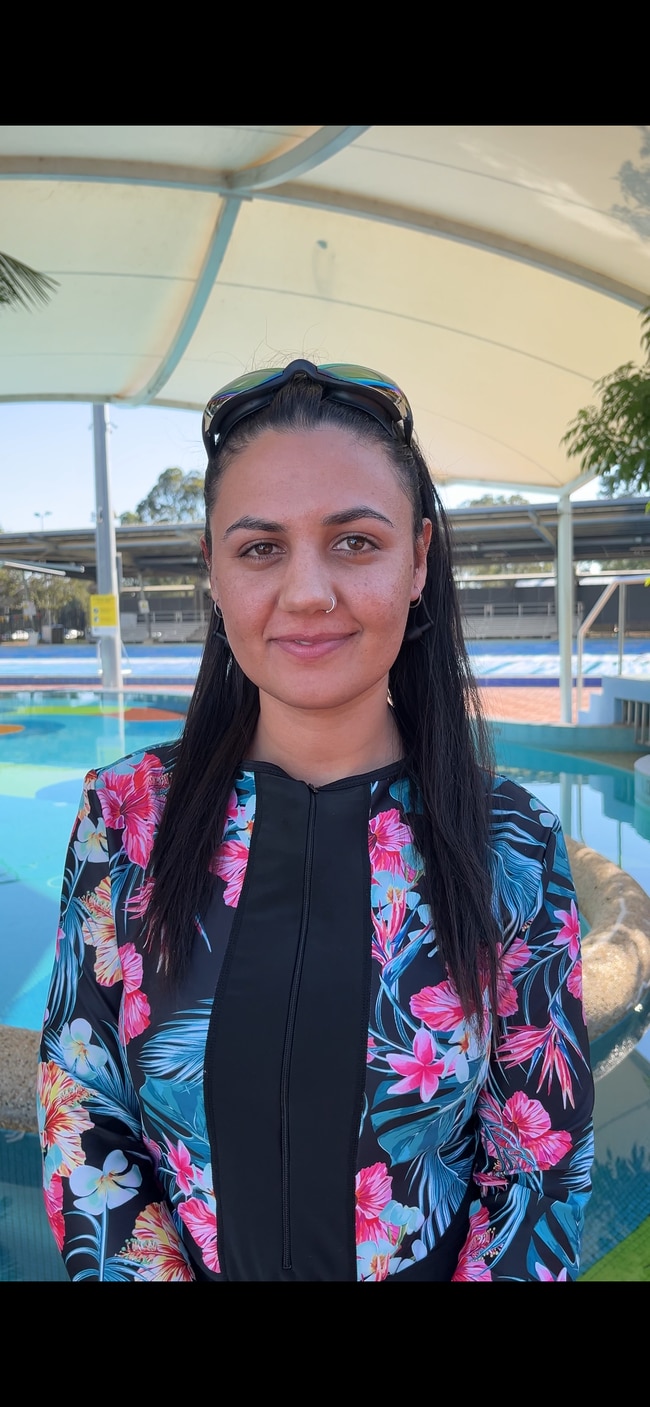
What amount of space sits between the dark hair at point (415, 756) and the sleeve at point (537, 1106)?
47 millimetres

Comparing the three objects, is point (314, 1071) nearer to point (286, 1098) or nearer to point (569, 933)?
point (286, 1098)

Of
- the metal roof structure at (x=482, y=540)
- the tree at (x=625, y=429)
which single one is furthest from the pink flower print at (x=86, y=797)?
the metal roof structure at (x=482, y=540)

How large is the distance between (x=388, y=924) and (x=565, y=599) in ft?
34.5

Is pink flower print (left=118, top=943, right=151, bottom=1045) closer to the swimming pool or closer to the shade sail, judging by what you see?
the swimming pool

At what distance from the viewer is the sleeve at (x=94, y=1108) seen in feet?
3.16

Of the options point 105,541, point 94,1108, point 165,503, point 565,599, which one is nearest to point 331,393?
point 94,1108

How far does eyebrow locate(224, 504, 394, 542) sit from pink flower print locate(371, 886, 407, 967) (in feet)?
1.40

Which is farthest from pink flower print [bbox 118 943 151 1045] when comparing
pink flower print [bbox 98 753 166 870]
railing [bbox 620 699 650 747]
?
railing [bbox 620 699 650 747]

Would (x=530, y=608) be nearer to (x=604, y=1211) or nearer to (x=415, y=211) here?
(x=415, y=211)

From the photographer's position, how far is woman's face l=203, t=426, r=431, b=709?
3.18 feet

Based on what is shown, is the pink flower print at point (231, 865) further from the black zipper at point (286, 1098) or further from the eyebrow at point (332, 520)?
the eyebrow at point (332, 520)

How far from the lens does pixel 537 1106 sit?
0.99m

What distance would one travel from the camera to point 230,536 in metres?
1.01
